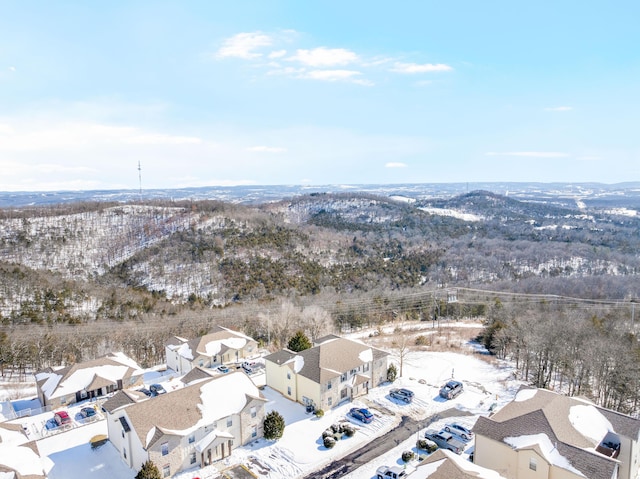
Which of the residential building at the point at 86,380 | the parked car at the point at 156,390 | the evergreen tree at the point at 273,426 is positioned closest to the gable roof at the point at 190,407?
the evergreen tree at the point at 273,426

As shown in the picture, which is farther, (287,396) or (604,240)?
(604,240)

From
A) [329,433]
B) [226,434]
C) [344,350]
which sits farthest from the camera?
[344,350]

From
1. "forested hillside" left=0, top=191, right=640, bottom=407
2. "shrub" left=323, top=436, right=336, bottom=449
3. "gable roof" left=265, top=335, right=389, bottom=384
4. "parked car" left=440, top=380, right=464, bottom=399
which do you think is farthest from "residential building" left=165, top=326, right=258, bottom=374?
"parked car" left=440, top=380, right=464, bottom=399

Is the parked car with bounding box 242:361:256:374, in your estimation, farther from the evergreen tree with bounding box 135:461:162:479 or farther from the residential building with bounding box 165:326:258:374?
the evergreen tree with bounding box 135:461:162:479

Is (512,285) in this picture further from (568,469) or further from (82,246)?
(82,246)

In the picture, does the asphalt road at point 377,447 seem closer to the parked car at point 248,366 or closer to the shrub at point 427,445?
the shrub at point 427,445

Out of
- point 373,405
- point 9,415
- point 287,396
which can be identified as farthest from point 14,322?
point 373,405
